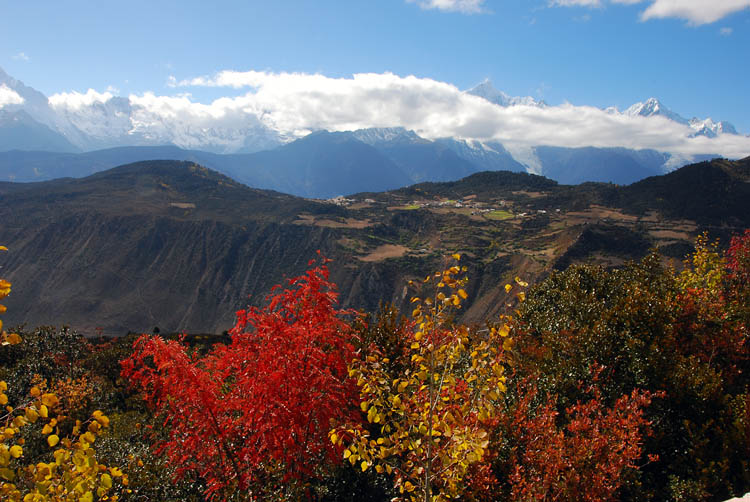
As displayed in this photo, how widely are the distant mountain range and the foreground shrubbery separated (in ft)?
179

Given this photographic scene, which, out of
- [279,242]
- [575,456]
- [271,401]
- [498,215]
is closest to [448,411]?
[271,401]

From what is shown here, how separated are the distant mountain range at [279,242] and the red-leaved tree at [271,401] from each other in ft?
193

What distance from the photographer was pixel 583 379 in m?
9.44

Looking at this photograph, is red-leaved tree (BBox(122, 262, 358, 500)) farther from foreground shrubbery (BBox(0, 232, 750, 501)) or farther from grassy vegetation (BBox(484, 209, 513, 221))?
grassy vegetation (BBox(484, 209, 513, 221))

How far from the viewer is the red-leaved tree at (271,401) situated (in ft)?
22.0

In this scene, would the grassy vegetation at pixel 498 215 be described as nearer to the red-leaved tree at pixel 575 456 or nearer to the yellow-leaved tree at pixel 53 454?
the red-leaved tree at pixel 575 456

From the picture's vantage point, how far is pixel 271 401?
6621 mm

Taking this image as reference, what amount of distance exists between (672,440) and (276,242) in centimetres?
10032

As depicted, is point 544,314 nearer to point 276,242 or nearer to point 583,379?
point 583,379

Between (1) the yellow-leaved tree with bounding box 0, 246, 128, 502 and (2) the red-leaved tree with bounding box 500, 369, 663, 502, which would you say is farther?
Answer: (2) the red-leaved tree with bounding box 500, 369, 663, 502

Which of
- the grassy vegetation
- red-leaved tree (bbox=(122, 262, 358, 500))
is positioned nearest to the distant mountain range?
the grassy vegetation

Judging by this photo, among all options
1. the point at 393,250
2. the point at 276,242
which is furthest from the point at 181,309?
the point at 393,250

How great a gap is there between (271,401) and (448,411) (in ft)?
11.4

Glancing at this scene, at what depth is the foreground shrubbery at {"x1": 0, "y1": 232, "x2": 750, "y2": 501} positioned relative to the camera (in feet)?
15.4
